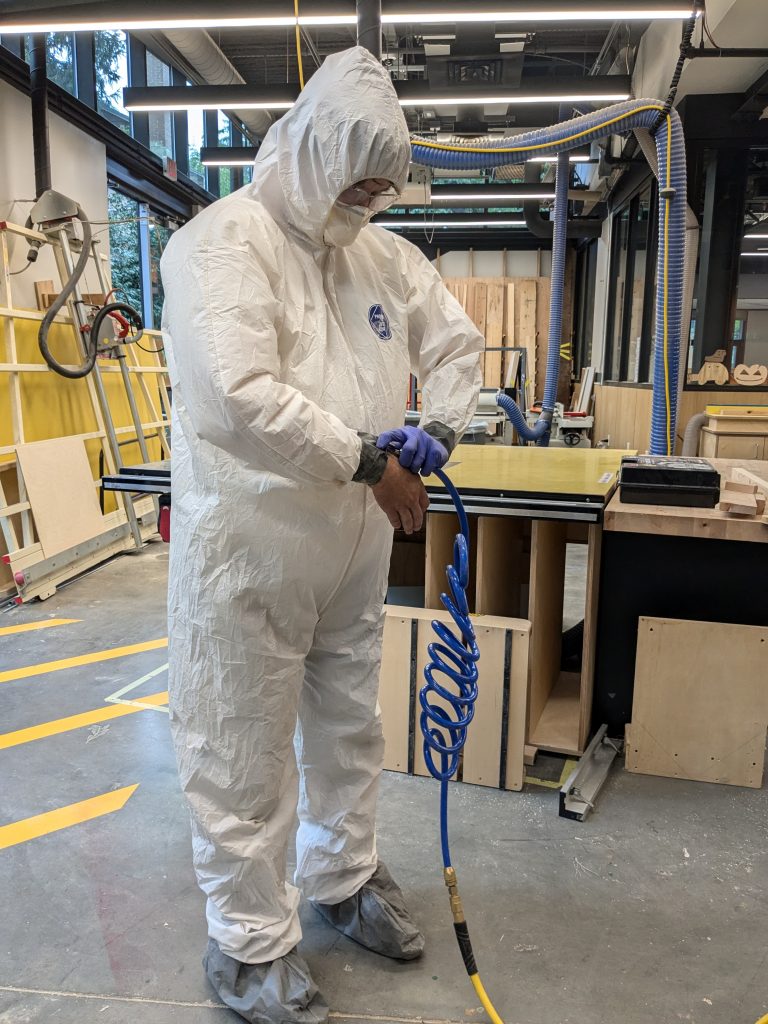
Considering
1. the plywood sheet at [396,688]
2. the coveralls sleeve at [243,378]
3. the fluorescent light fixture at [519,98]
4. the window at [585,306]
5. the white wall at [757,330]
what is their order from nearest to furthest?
the coveralls sleeve at [243,378] → the plywood sheet at [396,688] → the fluorescent light fixture at [519,98] → the window at [585,306] → the white wall at [757,330]

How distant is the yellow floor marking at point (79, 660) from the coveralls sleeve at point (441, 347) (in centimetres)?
221

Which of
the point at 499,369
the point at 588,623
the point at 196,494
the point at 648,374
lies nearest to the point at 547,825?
the point at 588,623

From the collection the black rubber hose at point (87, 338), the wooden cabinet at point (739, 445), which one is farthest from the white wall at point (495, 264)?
the black rubber hose at point (87, 338)

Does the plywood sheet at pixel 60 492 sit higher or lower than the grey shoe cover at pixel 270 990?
higher

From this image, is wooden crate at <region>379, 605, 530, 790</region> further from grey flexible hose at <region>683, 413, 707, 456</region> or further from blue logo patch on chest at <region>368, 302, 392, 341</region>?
grey flexible hose at <region>683, 413, 707, 456</region>

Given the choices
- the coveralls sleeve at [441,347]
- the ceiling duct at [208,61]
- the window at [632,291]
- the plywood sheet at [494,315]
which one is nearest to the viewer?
the coveralls sleeve at [441,347]

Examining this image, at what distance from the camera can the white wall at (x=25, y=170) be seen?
4.39 metres

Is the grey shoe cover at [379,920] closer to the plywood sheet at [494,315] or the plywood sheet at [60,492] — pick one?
the plywood sheet at [60,492]

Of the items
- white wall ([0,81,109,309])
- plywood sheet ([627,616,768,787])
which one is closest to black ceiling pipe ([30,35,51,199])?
white wall ([0,81,109,309])

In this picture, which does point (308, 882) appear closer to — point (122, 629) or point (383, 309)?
point (383, 309)

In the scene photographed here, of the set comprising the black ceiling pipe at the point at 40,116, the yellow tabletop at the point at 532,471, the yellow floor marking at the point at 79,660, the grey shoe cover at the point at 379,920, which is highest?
the black ceiling pipe at the point at 40,116

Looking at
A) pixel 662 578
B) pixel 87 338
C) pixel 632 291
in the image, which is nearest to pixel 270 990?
pixel 662 578

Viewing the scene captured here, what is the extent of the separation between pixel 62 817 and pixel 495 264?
428 inches

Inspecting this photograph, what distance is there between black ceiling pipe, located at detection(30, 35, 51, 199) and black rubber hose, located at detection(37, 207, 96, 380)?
408mm
